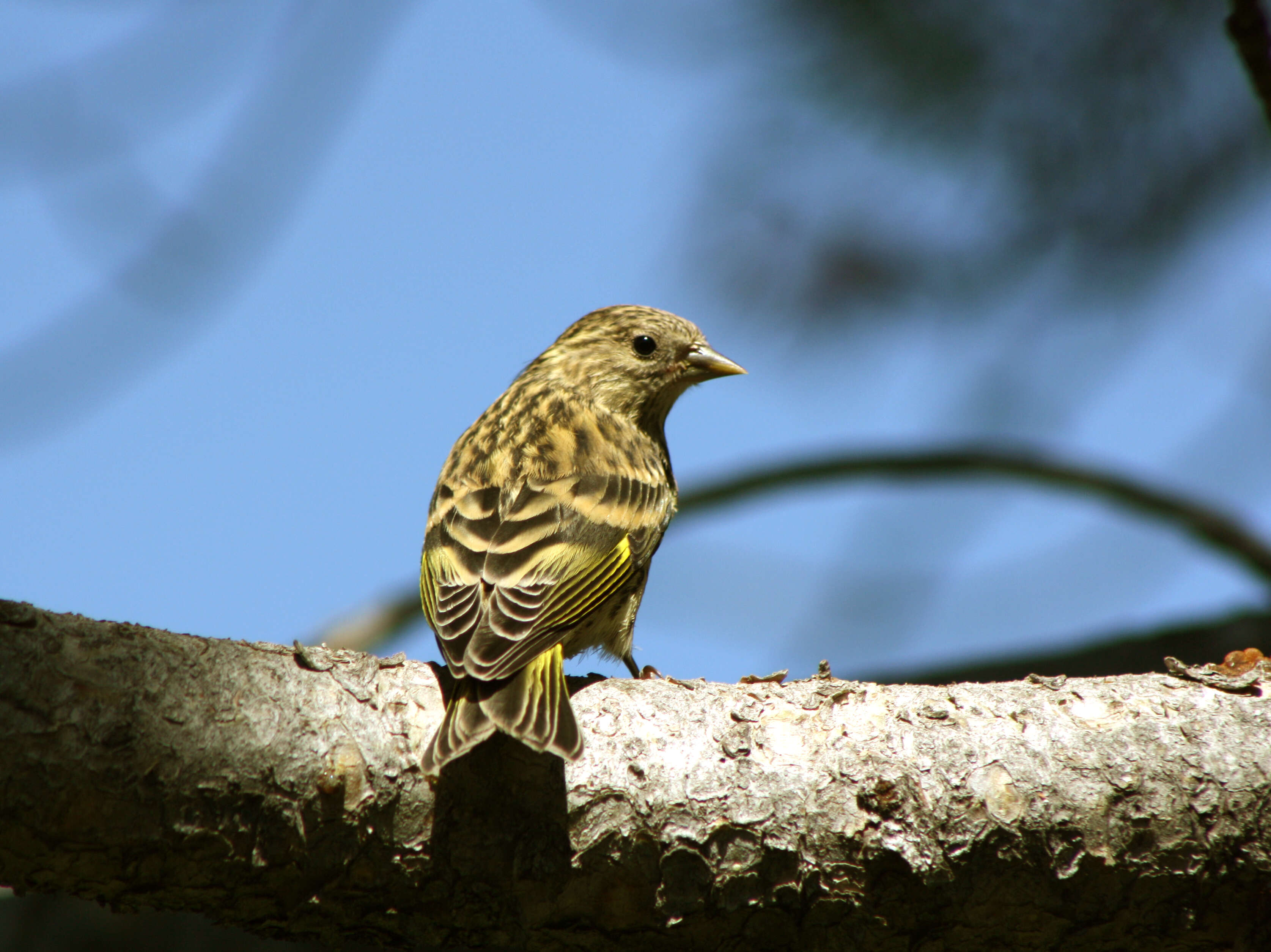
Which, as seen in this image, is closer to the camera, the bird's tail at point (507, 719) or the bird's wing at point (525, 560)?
the bird's tail at point (507, 719)

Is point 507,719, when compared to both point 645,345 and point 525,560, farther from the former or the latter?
point 645,345

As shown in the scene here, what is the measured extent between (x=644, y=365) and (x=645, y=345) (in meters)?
0.08

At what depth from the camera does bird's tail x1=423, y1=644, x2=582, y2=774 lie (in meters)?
2.55

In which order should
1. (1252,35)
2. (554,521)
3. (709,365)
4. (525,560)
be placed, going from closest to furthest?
(1252,35) → (525,560) → (554,521) → (709,365)

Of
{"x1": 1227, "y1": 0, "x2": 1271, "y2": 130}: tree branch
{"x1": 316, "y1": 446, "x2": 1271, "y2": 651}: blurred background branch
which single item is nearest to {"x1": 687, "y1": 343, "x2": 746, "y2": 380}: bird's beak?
{"x1": 316, "y1": 446, "x2": 1271, "y2": 651}: blurred background branch

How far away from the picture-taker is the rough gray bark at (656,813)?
2.45 meters

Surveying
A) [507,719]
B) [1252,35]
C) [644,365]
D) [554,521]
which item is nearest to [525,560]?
[554,521]

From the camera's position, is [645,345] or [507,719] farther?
[645,345]

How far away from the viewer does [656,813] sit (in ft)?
8.77

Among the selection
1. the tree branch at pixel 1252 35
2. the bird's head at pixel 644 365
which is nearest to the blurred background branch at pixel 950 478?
the bird's head at pixel 644 365

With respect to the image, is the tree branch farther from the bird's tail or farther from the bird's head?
the bird's tail

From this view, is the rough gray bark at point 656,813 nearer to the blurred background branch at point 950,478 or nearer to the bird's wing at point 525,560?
the bird's wing at point 525,560

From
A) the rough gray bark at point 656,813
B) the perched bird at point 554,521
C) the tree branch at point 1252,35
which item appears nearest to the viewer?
the rough gray bark at point 656,813

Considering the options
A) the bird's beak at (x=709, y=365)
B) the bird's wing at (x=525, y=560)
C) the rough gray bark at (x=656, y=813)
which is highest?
the bird's beak at (x=709, y=365)
